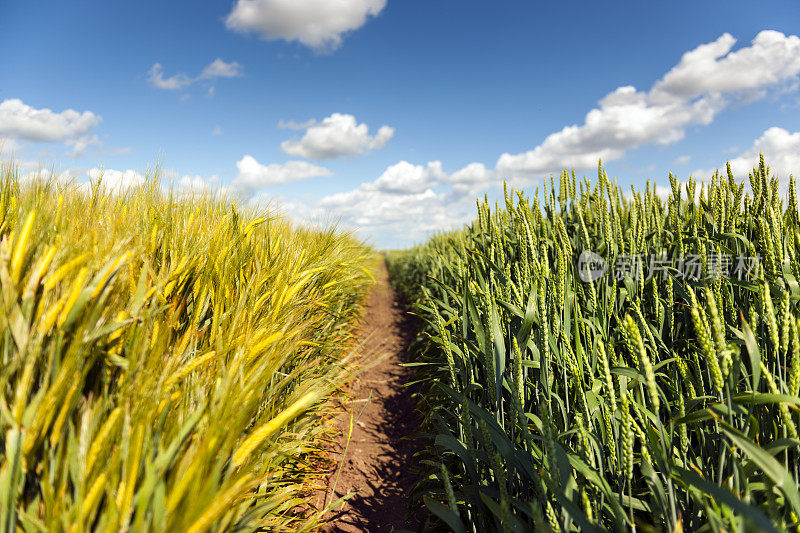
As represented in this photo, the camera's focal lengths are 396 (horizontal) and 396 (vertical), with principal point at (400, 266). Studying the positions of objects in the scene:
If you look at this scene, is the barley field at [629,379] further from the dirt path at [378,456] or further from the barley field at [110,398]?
the barley field at [110,398]

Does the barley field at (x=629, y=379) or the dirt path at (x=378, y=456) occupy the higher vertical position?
the barley field at (x=629, y=379)

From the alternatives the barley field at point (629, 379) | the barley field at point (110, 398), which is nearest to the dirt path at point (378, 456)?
the barley field at point (629, 379)

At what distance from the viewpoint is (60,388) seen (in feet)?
2.34

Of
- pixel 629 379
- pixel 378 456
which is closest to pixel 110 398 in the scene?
pixel 629 379

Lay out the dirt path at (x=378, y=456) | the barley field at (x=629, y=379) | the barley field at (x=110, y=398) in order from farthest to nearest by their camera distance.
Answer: the dirt path at (x=378, y=456) → the barley field at (x=629, y=379) → the barley field at (x=110, y=398)

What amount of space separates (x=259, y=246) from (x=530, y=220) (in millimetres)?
1453

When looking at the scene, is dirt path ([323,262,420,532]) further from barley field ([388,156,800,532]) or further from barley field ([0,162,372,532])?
barley field ([0,162,372,532])

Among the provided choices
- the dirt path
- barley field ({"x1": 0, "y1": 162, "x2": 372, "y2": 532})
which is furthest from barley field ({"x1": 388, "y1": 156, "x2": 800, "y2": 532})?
barley field ({"x1": 0, "y1": 162, "x2": 372, "y2": 532})

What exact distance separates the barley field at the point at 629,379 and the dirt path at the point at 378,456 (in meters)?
0.21

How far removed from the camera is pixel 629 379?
132 cm

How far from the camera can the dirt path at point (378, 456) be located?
163 cm

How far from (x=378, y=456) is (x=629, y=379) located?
4.57 ft

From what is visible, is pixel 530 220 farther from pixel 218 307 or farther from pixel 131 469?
pixel 131 469

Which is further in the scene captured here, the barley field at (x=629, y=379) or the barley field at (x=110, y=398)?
the barley field at (x=629, y=379)
